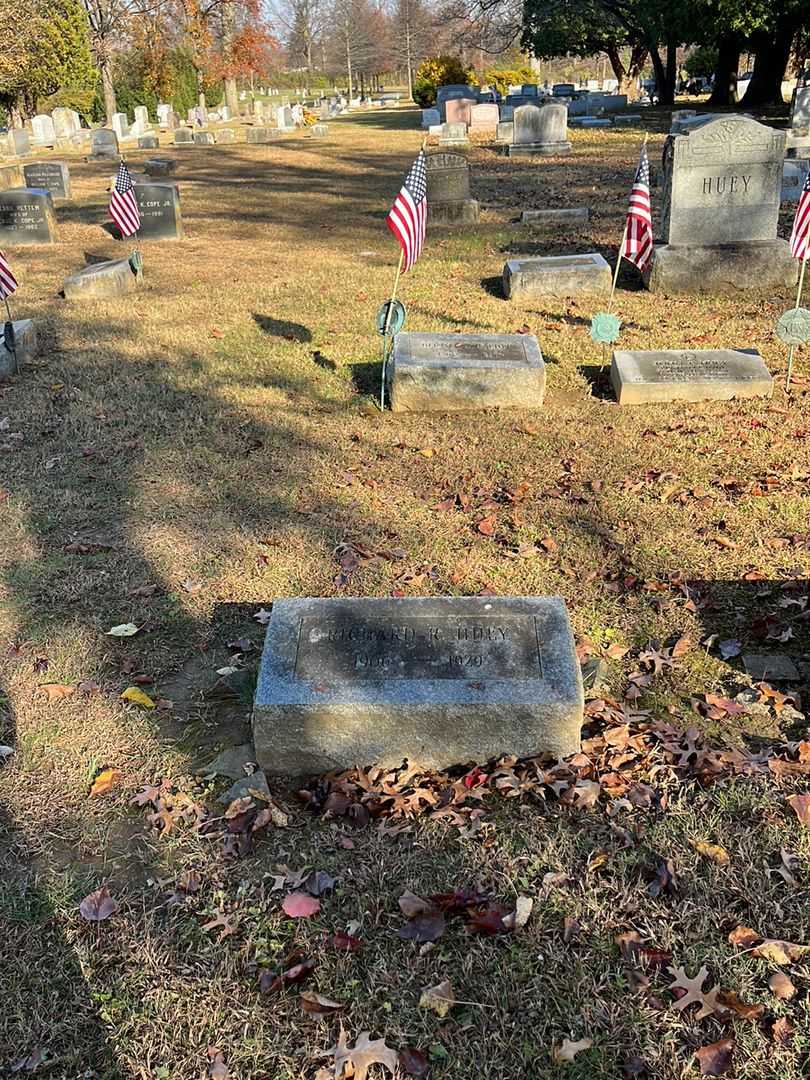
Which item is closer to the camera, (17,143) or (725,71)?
(17,143)

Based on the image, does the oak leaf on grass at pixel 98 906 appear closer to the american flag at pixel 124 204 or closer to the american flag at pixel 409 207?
the american flag at pixel 409 207

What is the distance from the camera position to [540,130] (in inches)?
966

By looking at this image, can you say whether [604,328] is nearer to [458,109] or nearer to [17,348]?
[17,348]

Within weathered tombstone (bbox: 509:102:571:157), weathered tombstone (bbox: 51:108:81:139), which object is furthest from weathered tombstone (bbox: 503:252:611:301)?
weathered tombstone (bbox: 51:108:81:139)

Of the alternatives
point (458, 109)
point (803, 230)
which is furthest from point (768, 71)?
point (803, 230)

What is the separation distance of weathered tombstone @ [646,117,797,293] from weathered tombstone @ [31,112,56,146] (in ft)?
107

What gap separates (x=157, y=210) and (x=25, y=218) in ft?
8.05

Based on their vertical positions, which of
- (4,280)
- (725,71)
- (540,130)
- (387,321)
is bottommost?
(387,321)

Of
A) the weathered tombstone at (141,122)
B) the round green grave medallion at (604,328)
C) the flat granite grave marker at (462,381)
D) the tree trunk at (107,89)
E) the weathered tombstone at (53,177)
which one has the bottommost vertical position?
the flat granite grave marker at (462,381)

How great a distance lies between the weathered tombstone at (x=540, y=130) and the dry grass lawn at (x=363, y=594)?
50.3 ft

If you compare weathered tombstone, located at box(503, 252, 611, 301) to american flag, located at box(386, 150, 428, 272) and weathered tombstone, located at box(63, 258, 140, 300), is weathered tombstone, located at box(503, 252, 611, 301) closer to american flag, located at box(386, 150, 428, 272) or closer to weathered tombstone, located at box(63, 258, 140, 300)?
american flag, located at box(386, 150, 428, 272)

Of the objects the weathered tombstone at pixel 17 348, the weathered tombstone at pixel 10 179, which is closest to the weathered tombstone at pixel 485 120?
the weathered tombstone at pixel 10 179

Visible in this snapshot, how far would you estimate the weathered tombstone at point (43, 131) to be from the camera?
35094mm

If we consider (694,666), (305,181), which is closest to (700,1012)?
(694,666)
